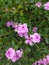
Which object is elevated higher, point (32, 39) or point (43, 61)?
point (32, 39)

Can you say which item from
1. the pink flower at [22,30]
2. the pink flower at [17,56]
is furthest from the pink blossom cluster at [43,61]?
the pink flower at [22,30]

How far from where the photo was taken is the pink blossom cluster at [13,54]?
1.78m


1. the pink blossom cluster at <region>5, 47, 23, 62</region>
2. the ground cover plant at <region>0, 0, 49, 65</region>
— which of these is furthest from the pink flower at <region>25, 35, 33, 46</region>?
the pink blossom cluster at <region>5, 47, 23, 62</region>

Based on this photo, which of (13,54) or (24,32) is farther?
(24,32)

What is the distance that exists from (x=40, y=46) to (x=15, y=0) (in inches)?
18.3

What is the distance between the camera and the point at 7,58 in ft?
6.01

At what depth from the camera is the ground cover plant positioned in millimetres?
1825

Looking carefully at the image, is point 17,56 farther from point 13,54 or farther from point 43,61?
point 43,61

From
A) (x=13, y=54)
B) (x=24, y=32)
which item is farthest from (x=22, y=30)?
(x=13, y=54)

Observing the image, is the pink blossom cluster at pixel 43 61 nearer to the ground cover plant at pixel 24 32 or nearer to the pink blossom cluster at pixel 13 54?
the ground cover plant at pixel 24 32

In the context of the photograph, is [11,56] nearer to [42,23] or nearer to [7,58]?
[7,58]

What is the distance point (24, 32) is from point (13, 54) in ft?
0.67

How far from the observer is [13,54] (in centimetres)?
178

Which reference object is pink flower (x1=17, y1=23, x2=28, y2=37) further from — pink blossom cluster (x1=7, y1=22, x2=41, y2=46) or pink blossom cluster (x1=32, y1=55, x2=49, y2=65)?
pink blossom cluster (x1=32, y1=55, x2=49, y2=65)
